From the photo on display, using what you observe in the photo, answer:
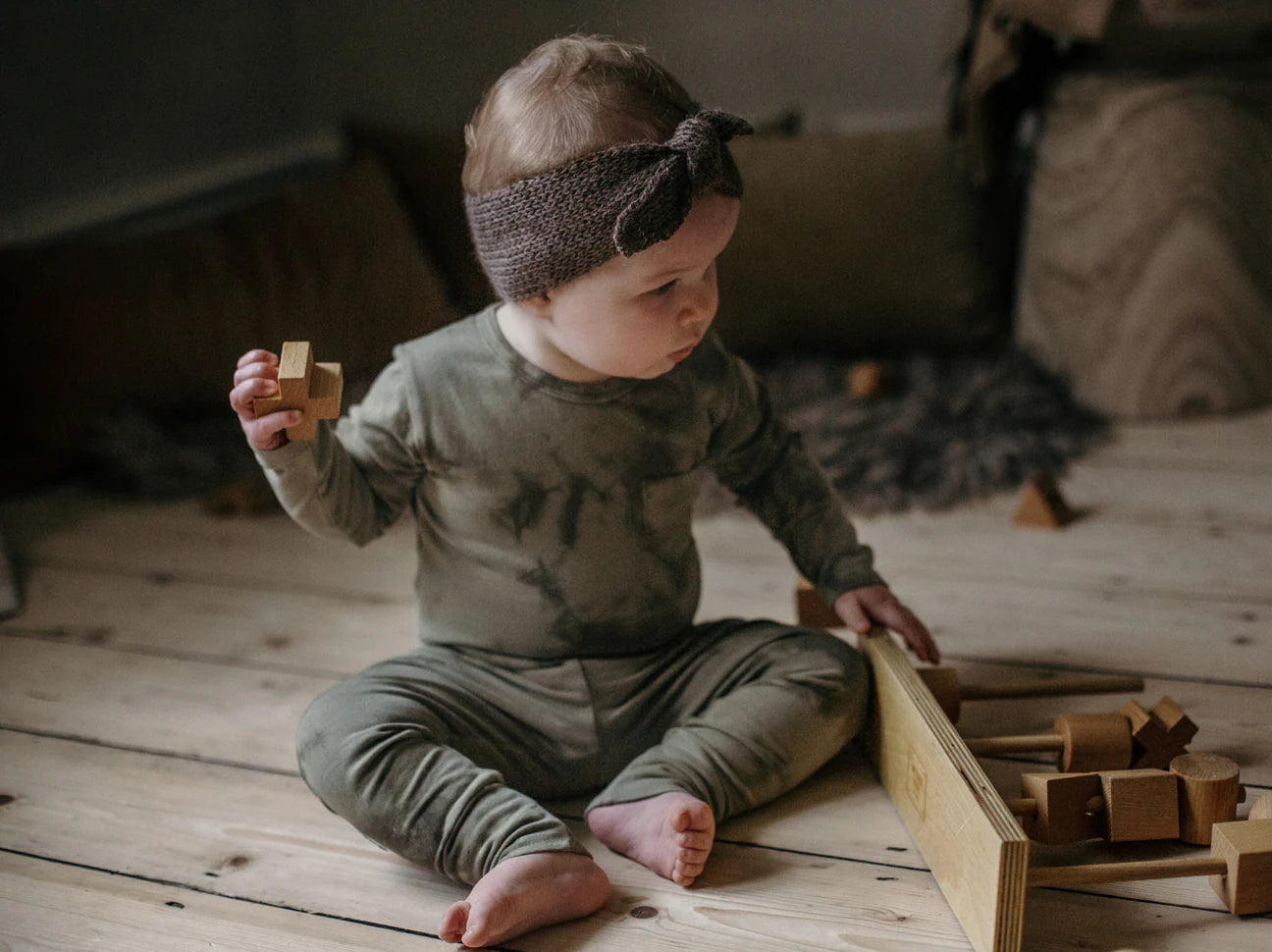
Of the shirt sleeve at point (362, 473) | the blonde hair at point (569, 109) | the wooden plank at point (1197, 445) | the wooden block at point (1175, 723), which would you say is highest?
the blonde hair at point (569, 109)

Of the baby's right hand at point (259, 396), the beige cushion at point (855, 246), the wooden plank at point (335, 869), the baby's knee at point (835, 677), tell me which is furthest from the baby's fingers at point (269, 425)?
the beige cushion at point (855, 246)

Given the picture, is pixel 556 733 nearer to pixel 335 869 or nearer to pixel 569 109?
pixel 335 869

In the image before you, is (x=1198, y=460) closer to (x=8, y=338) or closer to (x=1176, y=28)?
(x=1176, y=28)

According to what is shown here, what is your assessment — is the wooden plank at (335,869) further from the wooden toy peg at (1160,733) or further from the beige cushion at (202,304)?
the beige cushion at (202,304)

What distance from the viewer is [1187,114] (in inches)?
67.8

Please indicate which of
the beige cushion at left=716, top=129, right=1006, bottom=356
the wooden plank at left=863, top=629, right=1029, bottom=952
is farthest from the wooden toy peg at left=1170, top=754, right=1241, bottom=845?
the beige cushion at left=716, top=129, right=1006, bottom=356

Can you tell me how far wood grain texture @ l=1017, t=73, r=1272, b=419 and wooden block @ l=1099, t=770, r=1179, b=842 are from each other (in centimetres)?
102

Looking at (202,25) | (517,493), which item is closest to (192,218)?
(202,25)

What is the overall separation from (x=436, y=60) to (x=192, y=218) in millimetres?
530

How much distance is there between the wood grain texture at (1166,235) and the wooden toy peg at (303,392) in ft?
4.12

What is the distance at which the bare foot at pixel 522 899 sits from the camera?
0.82 m

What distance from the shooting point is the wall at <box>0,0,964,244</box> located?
1929mm

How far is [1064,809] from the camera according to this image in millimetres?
882

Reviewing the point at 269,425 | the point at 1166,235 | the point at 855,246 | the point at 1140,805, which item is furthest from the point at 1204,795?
the point at 855,246
